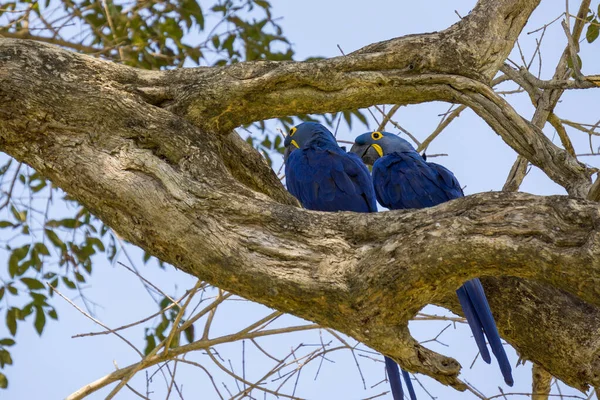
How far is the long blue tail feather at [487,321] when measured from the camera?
7.76 feet

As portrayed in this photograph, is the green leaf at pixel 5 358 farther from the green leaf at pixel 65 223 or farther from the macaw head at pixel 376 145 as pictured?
the macaw head at pixel 376 145

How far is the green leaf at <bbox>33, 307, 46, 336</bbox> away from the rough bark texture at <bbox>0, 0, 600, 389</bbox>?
1.69 metres

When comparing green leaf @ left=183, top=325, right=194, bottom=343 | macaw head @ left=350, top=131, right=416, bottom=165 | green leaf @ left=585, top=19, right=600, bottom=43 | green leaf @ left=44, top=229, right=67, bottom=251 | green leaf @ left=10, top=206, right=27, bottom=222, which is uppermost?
green leaf @ left=10, top=206, right=27, bottom=222

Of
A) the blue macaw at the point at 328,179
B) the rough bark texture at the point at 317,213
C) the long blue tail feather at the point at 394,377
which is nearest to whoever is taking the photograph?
the rough bark texture at the point at 317,213

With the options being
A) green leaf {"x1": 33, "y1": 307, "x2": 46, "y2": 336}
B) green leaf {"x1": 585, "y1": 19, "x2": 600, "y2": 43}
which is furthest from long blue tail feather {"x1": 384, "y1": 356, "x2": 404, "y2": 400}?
green leaf {"x1": 33, "y1": 307, "x2": 46, "y2": 336}

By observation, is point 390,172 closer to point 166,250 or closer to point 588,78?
point 588,78

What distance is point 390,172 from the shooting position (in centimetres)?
311

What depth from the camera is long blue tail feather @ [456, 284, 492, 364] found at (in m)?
2.38

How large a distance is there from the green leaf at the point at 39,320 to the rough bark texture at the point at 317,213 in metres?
1.69

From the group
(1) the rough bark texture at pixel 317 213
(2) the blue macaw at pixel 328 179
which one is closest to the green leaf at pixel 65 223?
(2) the blue macaw at pixel 328 179

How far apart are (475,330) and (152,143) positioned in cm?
108

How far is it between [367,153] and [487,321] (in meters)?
1.38

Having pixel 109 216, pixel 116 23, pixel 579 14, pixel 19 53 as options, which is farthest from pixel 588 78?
pixel 116 23

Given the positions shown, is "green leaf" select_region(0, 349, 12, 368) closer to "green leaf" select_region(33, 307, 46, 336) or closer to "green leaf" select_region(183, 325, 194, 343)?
"green leaf" select_region(33, 307, 46, 336)
